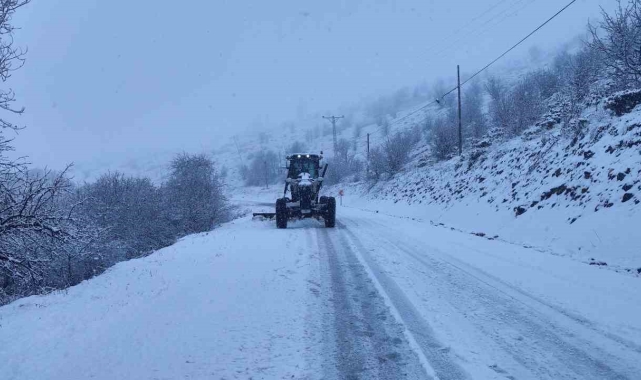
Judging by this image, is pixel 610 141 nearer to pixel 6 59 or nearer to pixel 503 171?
pixel 503 171

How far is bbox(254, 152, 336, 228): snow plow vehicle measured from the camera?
16312 millimetres

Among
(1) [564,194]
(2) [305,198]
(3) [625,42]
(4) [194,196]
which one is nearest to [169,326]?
(1) [564,194]

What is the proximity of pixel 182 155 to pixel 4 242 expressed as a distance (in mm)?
22607

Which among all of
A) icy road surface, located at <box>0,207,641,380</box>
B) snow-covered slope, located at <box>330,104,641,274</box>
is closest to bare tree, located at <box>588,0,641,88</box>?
snow-covered slope, located at <box>330,104,641,274</box>

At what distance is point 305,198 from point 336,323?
39.8 feet

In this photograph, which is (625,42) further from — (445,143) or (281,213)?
(445,143)

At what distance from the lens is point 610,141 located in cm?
1128

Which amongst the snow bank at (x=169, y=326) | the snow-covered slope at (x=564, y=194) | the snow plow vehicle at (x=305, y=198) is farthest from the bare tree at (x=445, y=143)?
the snow bank at (x=169, y=326)

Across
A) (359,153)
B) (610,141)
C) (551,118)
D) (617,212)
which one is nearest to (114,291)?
(617,212)

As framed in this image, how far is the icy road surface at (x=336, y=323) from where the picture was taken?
12.3 feet

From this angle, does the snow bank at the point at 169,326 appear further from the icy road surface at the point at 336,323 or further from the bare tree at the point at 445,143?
the bare tree at the point at 445,143

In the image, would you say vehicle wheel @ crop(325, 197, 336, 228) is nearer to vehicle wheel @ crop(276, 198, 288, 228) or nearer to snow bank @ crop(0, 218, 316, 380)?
vehicle wheel @ crop(276, 198, 288, 228)

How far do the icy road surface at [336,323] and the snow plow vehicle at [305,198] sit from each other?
7.71m

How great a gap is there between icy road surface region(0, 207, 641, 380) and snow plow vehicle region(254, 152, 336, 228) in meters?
7.71
